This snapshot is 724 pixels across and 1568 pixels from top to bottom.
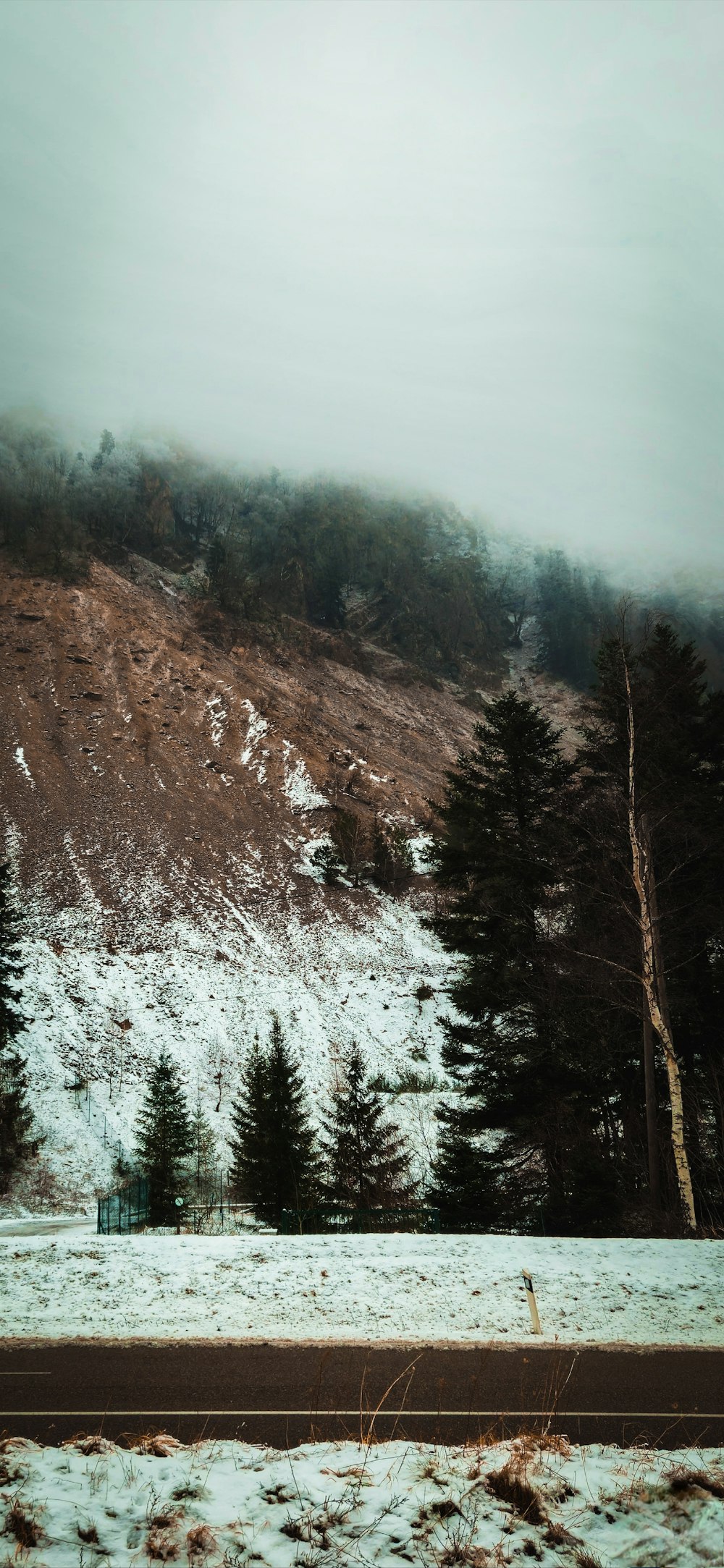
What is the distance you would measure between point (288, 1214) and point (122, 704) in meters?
80.1

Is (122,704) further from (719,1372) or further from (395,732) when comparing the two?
(719,1372)

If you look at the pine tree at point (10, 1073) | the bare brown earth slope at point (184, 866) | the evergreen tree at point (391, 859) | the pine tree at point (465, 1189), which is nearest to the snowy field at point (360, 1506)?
the pine tree at point (465, 1189)

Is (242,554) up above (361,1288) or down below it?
above

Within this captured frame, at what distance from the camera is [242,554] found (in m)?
180

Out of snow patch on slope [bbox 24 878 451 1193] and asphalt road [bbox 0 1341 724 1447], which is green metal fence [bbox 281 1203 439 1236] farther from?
snow patch on slope [bbox 24 878 451 1193]

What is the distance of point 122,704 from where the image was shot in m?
89.9

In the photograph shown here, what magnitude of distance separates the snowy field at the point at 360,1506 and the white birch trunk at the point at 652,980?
25.9ft

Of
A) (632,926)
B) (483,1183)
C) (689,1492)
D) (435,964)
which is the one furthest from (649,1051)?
(435,964)

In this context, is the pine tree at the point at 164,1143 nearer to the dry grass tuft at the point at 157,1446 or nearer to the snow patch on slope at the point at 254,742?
the dry grass tuft at the point at 157,1446

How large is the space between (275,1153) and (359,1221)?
9902mm

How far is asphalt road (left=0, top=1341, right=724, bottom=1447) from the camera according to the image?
21.5ft

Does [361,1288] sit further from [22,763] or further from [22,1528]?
[22,763]

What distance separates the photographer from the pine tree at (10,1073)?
26859mm

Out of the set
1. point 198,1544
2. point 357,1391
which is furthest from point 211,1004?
point 198,1544
